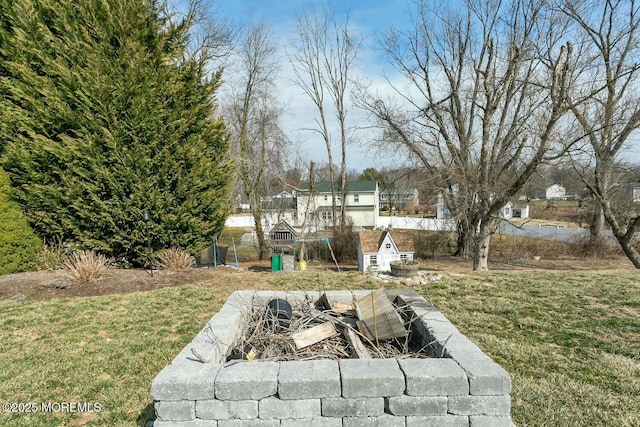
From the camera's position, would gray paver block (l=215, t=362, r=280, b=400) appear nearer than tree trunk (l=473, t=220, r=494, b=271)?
Yes

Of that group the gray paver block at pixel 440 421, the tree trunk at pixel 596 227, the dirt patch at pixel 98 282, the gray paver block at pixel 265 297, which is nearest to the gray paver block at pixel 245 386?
the gray paver block at pixel 440 421

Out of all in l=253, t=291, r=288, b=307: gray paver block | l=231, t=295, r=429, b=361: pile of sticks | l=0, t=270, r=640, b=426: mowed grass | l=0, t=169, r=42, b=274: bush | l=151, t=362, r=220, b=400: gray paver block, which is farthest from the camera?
l=0, t=169, r=42, b=274: bush

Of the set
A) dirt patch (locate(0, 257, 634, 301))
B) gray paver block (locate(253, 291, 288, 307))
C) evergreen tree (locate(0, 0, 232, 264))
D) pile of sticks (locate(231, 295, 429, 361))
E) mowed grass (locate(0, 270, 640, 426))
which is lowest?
mowed grass (locate(0, 270, 640, 426))

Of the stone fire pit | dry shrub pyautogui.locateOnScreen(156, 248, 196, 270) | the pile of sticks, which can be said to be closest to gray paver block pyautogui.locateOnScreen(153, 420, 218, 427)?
the stone fire pit

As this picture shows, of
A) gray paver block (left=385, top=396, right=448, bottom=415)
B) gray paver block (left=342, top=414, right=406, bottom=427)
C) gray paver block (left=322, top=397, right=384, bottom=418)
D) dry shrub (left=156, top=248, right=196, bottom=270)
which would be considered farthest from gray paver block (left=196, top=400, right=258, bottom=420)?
dry shrub (left=156, top=248, right=196, bottom=270)

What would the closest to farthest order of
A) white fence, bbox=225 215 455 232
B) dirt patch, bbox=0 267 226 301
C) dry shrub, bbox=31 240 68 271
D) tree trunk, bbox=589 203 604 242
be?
dirt patch, bbox=0 267 226 301
dry shrub, bbox=31 240 68 271
tree trunk, bbox=589 203 604 242
white fence, bbox=225 215 455 232

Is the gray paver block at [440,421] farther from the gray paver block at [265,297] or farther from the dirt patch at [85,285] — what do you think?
the dirt patch at [85,285]

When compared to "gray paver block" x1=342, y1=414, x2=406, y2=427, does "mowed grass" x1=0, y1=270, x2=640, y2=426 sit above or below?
below

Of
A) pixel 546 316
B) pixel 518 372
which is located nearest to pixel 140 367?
pixel 518 372

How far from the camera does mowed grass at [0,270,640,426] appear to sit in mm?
2461

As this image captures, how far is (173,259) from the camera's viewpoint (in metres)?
7.48

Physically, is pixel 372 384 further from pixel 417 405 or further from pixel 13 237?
pixel 13 237

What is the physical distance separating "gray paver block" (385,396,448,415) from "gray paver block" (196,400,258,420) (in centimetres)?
73

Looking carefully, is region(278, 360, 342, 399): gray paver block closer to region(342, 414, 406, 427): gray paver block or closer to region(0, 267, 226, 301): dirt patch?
region(342, 414, 406, 427): gray paver block
